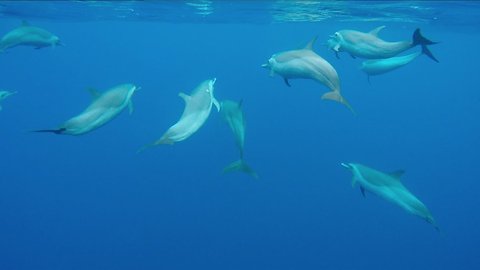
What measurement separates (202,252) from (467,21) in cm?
1458

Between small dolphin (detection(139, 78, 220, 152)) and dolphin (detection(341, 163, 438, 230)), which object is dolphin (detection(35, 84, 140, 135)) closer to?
small dolphin (detection(139, 78, 220, 152))

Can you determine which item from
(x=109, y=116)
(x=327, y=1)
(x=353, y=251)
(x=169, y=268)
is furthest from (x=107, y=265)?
(x=109, y=116)

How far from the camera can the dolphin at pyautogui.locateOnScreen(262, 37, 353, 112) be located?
5.19 metres

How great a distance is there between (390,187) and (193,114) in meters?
2.94

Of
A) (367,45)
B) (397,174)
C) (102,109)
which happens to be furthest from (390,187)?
(102,109)

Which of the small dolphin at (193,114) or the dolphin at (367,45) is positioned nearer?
the small dolphin at (193,114)

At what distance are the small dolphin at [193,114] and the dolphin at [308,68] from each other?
84cm

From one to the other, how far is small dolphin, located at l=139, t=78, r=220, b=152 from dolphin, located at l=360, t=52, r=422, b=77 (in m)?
3.61

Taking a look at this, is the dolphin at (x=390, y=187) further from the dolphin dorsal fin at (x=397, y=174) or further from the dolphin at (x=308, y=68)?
the dolphin at (x=308, y=68)

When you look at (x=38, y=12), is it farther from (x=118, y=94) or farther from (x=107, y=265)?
(x=118, y=94)

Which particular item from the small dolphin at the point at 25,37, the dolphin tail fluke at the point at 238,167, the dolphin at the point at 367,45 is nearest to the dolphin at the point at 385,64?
the dolphin at the point at 367,45

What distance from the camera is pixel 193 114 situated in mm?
4988

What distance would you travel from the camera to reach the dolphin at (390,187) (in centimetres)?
602

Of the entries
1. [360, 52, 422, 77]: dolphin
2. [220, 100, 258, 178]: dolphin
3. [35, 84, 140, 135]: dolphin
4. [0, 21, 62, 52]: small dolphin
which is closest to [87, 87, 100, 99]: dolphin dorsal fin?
[35, 84, 140, 135]: dolphin
